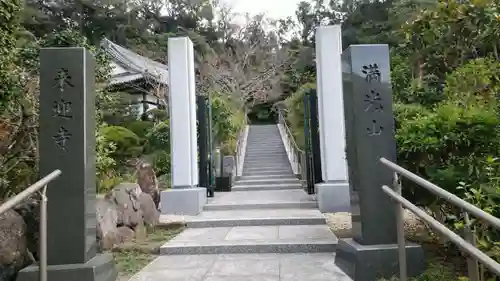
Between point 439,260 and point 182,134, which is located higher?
point 182,134

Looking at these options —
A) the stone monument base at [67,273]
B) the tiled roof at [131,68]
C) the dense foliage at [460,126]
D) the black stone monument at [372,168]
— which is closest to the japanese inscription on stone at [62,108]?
the stone monument base at [67,273]

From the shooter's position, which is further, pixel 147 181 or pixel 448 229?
pixel 147 181

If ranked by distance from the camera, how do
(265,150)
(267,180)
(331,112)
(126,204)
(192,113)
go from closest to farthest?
(126,204) → (331,112) → (192,113) → (267,180) → (265,150)

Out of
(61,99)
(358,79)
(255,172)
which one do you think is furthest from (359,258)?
(255,172)

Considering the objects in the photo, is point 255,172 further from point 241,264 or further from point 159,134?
point 241,264

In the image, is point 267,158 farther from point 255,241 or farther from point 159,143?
point 255,241

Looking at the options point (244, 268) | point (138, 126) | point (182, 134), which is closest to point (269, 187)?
point (182, 134)

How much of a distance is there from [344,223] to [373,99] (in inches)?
97.5

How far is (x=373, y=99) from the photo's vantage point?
3.19m

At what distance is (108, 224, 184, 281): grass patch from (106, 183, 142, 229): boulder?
0.84 feet

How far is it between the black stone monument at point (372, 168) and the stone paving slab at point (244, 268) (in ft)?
0.94

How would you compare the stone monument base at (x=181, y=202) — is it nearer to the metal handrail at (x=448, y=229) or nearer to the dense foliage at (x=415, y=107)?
the dense foliage at (x=415, y=107)

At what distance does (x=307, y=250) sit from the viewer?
4098 millimetres

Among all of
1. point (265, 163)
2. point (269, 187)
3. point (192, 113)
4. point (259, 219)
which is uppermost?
point (192, 113)
